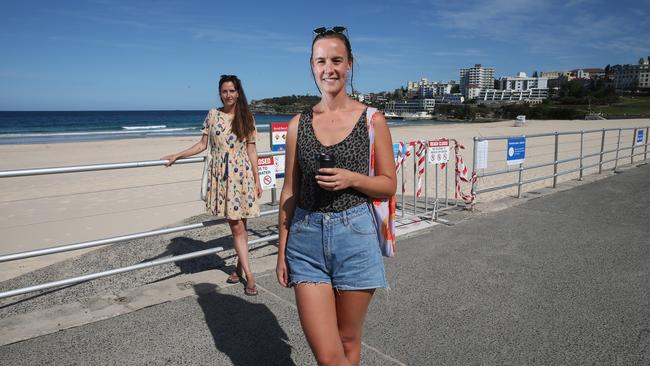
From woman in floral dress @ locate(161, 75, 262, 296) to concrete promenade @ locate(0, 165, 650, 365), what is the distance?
617mm

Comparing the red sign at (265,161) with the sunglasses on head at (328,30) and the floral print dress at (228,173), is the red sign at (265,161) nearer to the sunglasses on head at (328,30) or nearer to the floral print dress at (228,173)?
the floral print dress at (228,173)

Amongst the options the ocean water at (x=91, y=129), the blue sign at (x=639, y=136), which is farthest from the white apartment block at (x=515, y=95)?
the blue sign at (x=639, y=136)

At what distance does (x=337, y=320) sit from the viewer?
2084mm

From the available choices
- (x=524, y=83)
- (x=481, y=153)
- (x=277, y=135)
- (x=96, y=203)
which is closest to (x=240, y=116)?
(x=277, y=135)

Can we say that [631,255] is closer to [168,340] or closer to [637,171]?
[168,340]

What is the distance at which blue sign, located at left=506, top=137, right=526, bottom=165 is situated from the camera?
793 cm

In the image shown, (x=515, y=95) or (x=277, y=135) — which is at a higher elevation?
(x=515, y=95)

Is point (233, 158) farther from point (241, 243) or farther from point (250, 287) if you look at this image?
point (250, 287)

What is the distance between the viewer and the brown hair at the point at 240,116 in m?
3.94

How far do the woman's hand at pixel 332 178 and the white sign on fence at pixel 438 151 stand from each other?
537 cm

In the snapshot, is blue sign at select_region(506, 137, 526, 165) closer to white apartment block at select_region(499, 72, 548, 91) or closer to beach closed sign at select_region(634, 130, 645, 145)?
beach closed sign at select_region(634, 130, 645, 145)

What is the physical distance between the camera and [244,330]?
3297 millimetres

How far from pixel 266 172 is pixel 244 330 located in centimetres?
245

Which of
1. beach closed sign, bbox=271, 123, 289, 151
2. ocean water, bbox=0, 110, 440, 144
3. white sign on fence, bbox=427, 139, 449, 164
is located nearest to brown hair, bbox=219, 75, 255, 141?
beach closed sign, bbox=271, 123, 289, 151
